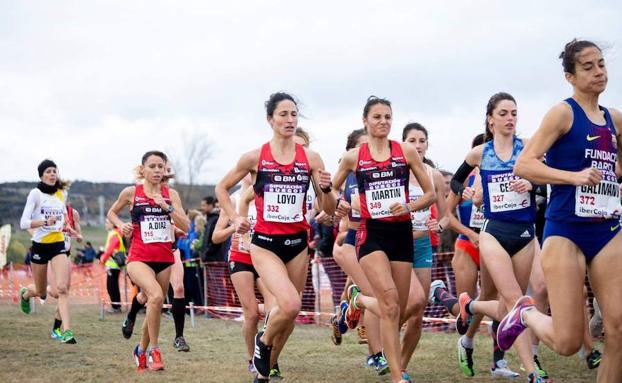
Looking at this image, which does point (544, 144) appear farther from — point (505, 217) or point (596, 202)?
point (505, 217)

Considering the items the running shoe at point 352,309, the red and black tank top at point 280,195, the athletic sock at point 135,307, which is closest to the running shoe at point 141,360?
the athletic sock at point 135,307

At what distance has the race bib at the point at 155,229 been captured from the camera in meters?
Result: 10.0

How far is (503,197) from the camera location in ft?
26.3

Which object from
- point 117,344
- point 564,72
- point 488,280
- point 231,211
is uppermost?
point 564,72

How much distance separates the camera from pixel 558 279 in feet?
18.2

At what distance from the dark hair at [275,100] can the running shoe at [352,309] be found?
78.9 inches

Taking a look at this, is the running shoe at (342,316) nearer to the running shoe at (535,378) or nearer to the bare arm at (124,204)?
the bare arm at (124,204)

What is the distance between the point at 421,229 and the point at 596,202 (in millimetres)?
3474

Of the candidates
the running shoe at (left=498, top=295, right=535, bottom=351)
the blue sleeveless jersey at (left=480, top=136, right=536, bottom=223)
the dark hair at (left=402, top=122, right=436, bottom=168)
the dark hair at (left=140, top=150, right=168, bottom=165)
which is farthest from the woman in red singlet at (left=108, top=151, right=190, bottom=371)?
the running shoe at (left=498, top=295, right=535, bottom=351)

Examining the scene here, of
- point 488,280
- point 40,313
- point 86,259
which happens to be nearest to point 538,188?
point 488,280

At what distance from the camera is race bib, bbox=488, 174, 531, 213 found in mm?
7992

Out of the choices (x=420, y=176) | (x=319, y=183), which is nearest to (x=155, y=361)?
(x=319, y=183)

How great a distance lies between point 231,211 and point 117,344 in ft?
16.9

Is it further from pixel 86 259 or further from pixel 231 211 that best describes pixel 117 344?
pixel 86 259
